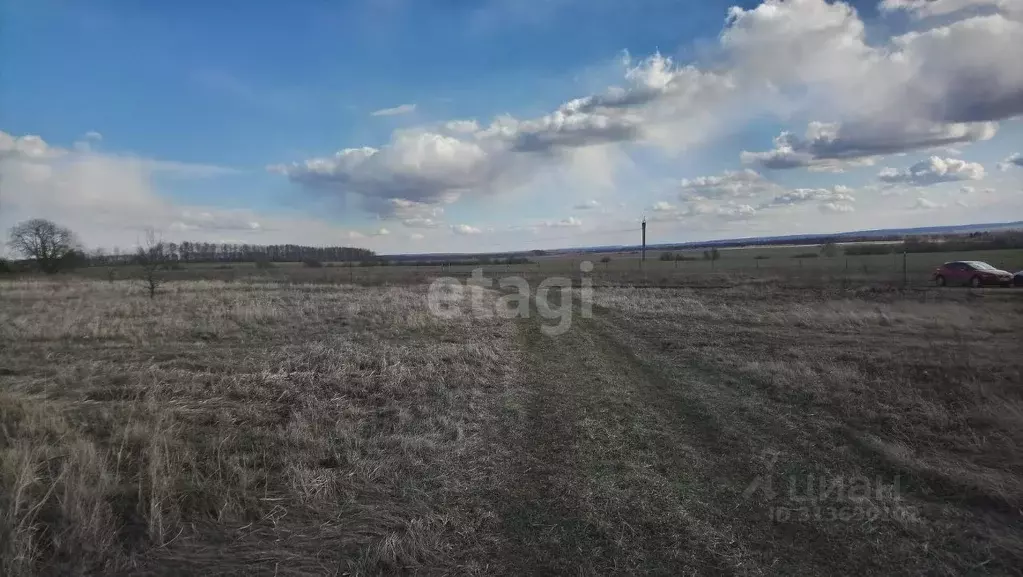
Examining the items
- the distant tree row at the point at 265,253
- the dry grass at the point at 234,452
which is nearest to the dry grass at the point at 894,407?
the dry grass at the point at 234,452

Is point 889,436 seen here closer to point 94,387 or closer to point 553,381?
point 553,381

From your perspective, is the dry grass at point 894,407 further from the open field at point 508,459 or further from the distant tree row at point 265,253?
the distant tree row at point 265,253

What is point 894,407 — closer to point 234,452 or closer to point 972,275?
point 234,452

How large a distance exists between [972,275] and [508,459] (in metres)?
33.8

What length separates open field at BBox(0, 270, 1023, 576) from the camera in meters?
3.54

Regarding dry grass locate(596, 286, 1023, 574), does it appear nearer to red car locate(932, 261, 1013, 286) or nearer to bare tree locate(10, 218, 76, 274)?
red car locate(932, 261, 1013, 286)

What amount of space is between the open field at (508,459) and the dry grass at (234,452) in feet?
0.10

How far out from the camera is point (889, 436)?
584 centimetres

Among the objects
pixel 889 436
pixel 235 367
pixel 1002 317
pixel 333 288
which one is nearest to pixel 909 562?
pixel 889 436

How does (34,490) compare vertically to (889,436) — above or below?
above

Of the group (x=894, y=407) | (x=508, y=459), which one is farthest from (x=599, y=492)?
(x=894, y=407)

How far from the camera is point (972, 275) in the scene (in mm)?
26672

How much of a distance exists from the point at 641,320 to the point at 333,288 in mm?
22480

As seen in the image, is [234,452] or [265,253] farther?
[265,253]
